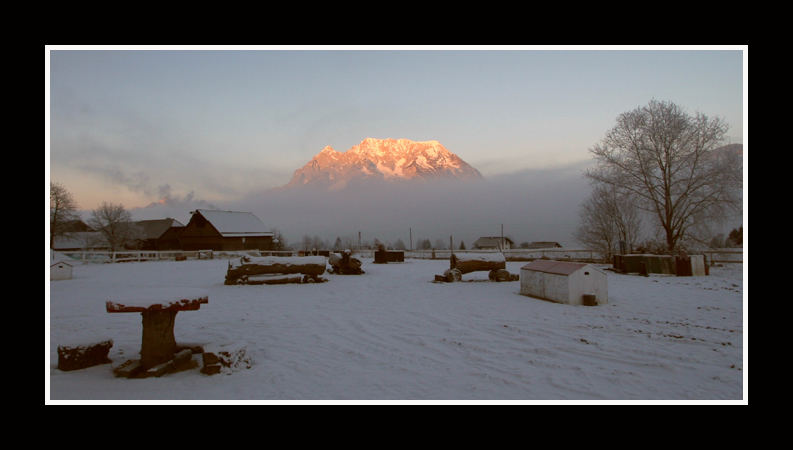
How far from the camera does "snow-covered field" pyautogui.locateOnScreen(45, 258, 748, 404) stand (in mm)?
3941

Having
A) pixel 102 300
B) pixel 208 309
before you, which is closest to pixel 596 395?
pixel 208 309

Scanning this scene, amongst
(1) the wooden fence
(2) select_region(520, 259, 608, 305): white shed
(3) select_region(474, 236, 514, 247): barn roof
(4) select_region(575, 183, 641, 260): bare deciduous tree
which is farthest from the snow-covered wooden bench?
(3) select_region(474, 236, 514, 247): barn roof

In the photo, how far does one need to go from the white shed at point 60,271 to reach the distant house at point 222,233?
79.7 feet

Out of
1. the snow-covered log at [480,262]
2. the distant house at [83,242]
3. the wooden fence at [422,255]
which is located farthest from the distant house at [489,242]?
the distant house at [83,242]

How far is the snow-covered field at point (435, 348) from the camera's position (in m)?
3.94

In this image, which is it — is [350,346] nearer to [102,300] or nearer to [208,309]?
[208,309]

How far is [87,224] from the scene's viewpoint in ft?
148

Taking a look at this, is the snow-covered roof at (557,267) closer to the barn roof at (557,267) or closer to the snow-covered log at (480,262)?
the barn roof at (557,267)

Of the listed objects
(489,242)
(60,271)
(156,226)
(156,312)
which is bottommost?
(489,242)

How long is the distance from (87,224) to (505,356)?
56.2 meters

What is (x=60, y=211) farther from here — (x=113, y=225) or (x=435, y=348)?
(x=435, y=348)

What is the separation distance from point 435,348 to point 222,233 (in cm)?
3960

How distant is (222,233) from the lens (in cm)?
3988

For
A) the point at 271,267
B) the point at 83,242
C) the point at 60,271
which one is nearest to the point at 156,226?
the point at 83,242
